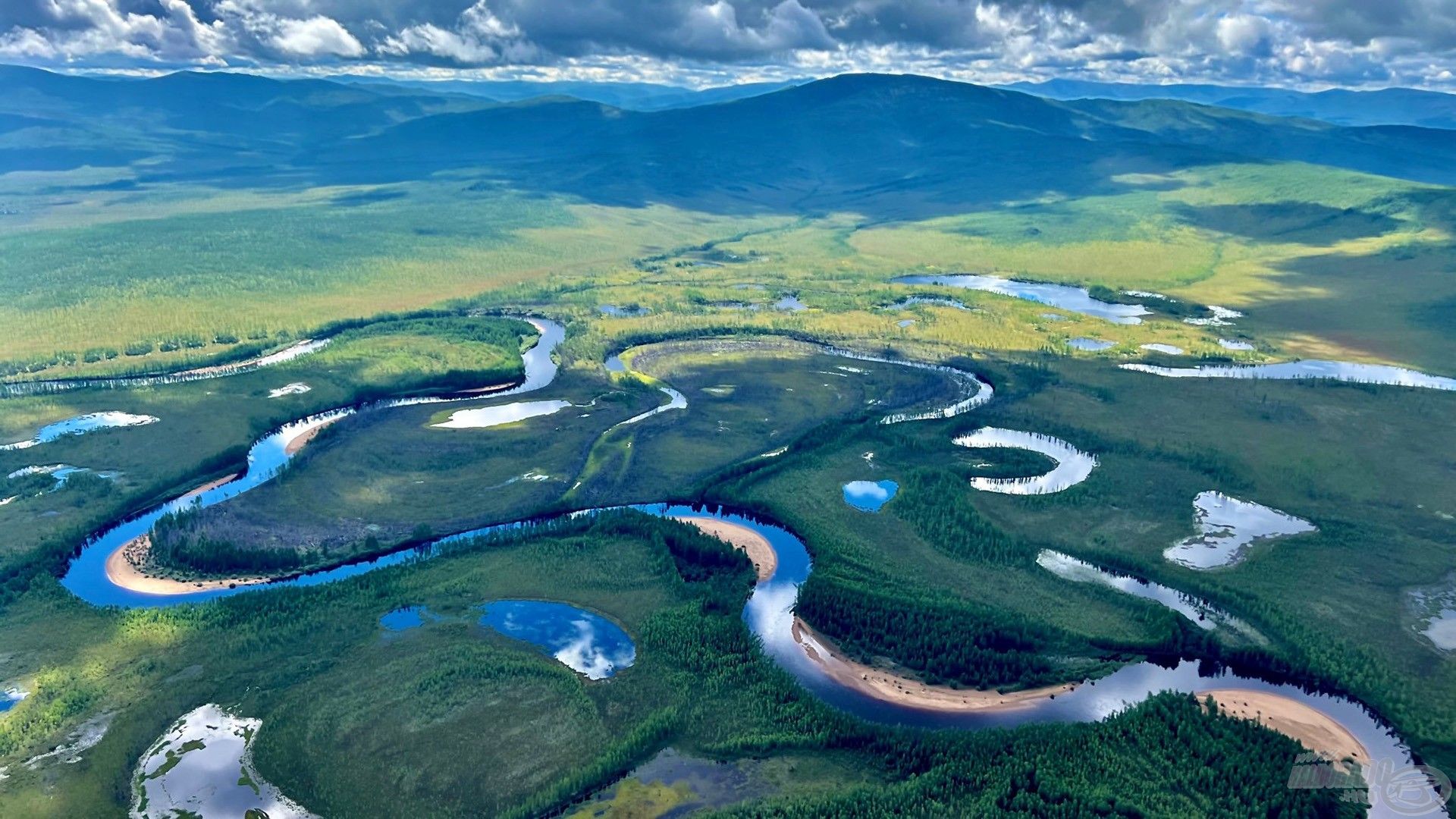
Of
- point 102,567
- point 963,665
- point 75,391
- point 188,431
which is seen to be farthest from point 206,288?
point 963,665

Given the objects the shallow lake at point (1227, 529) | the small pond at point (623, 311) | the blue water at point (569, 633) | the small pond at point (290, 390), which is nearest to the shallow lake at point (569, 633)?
the blue water at point (569, 633)

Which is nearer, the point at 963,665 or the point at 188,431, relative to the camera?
the point at 963,665

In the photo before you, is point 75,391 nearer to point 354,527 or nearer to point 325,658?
point 354,527

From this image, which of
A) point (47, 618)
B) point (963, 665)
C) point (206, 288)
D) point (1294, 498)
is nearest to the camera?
point (963, 665)

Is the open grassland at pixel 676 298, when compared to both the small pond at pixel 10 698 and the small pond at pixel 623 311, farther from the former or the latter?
the small pond at pixel 10 698

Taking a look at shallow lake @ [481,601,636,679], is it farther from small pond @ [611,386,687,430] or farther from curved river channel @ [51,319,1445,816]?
small pond @ [611,386,687,430]

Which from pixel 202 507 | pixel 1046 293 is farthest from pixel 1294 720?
pixel 1046 293
